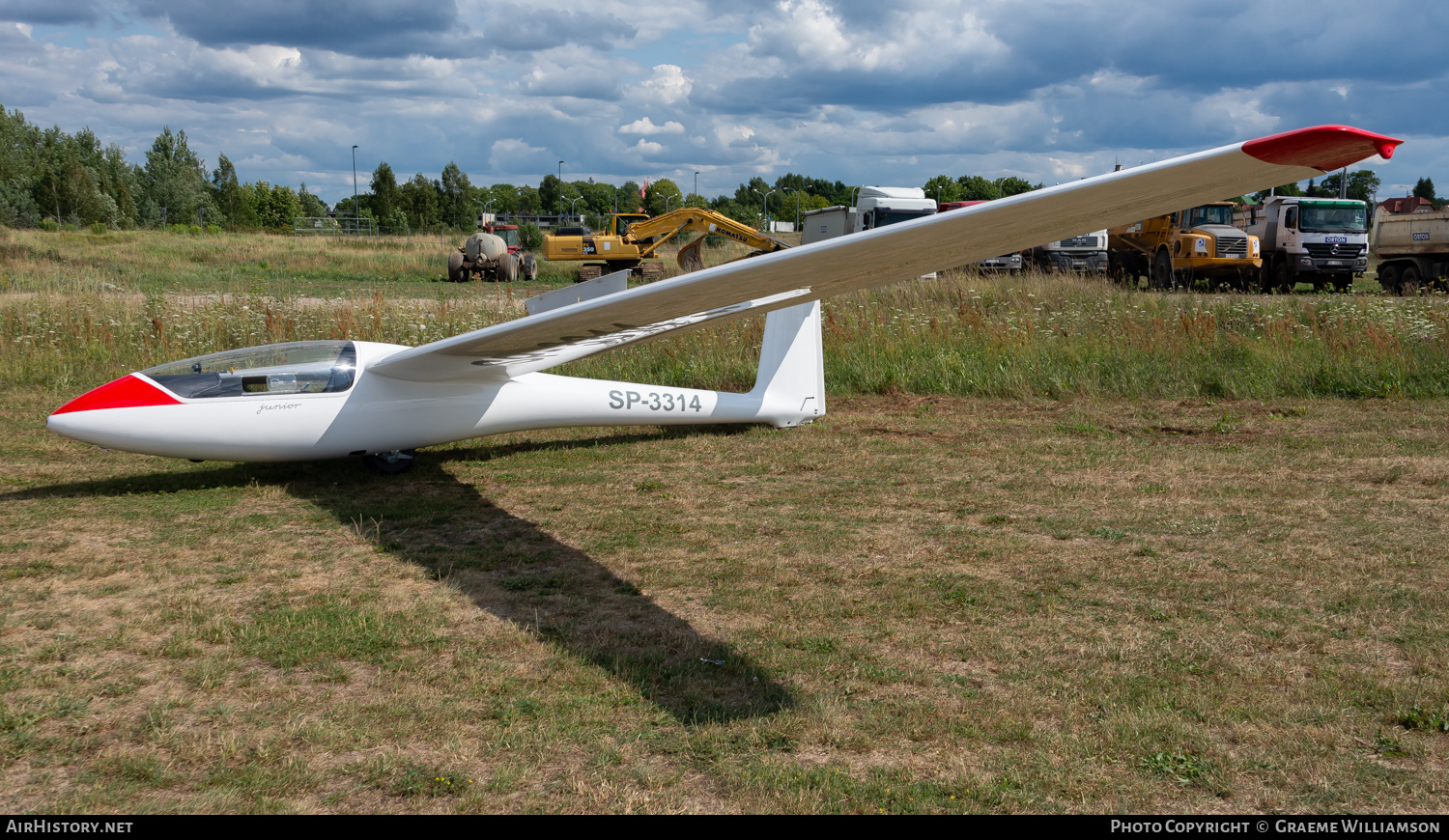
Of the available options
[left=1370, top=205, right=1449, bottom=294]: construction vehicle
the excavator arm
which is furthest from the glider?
[left=1370, top=205, right=1449, bottom=294]: construction vehicle

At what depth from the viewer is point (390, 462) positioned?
7.58 m

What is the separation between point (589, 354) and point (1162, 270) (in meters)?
26.1

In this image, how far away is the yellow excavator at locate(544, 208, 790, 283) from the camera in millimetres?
31688

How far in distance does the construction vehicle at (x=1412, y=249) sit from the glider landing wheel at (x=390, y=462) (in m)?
26.8

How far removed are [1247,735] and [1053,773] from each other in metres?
0.82

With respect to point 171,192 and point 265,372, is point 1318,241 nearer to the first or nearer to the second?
point 265,372

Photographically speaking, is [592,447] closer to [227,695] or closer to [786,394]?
[786,394]

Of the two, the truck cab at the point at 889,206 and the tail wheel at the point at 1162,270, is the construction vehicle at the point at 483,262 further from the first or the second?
the tail wheel at the point at 1162,270

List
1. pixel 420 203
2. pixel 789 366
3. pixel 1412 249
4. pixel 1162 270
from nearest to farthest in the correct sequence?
pixel 789 366, pixel 1412 249, pixel 1162 270, pixel 420 203

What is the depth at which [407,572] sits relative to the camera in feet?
17.1

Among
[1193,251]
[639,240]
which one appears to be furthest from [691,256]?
[1193,251]

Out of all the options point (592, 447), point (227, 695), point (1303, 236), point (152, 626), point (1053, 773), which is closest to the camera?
point (1053, 773)

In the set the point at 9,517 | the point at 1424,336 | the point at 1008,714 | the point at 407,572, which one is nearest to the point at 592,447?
the point at 407,572

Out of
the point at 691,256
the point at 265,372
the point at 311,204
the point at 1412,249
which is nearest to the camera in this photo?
the point at 265,372
